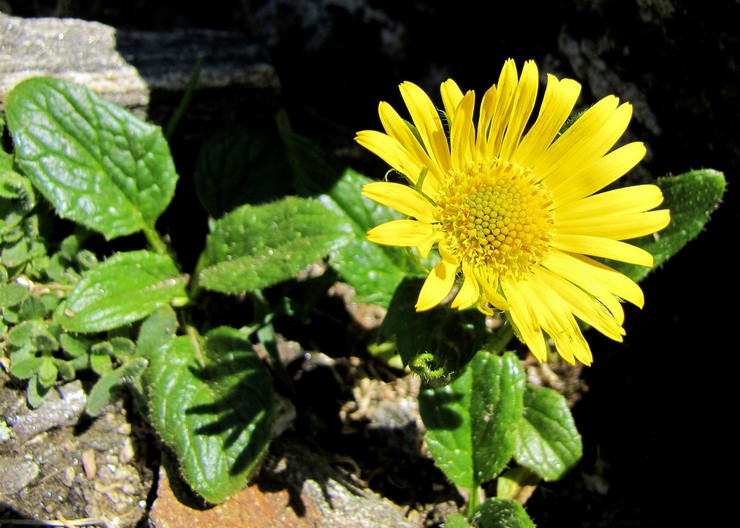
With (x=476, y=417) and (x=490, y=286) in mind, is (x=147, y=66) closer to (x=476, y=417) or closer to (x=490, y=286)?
(x=490, y=286)

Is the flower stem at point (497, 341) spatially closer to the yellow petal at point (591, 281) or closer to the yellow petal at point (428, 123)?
the yellow petal at point (591, 281)

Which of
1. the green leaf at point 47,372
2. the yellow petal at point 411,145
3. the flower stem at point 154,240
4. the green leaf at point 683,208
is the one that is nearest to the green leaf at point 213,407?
the green leaf at point 47,372

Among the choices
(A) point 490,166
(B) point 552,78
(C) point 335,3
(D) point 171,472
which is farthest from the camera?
(C) point 335,3

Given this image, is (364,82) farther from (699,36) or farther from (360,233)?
(699,36)

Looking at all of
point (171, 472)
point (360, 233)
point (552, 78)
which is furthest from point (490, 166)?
point (171, 472)

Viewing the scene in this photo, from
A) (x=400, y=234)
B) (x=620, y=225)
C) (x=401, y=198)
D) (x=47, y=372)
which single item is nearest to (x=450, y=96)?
(x=401, y=198)

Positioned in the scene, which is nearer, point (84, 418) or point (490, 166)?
point (490, 166)
